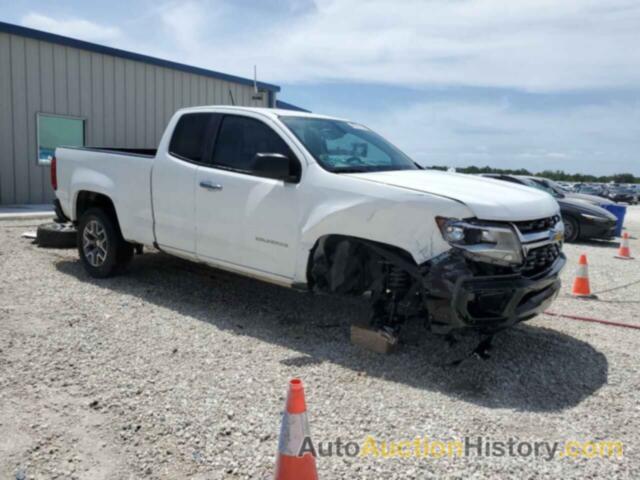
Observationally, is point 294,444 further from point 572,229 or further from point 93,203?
point 572,229

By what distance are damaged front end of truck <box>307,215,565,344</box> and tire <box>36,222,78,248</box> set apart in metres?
5.07

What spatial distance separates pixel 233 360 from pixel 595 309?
425 cm

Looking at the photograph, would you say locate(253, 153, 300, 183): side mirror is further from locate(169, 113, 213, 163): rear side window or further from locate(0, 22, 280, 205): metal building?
locate(0, 22, 280, 205): metal building

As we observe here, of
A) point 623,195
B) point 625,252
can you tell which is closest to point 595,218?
point 625,252

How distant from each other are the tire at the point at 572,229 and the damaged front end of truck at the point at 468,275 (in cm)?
902

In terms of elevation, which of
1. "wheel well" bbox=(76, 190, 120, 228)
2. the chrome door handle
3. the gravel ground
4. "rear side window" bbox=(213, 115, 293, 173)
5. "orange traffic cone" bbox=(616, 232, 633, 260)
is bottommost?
the gravel ground

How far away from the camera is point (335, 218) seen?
445cm

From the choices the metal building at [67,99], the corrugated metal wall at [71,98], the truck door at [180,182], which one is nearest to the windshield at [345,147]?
the truck door at [180,182]

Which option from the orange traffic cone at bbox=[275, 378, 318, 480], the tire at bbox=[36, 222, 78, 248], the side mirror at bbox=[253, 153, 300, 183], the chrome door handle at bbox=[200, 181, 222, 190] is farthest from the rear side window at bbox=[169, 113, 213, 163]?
the orange traffic cone at bbox=[275, 378, 318, 480]

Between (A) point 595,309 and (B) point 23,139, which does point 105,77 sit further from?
(A) point 595,309

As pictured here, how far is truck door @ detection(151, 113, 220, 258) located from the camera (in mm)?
5520

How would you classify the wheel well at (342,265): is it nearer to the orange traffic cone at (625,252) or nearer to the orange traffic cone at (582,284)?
the orange traffic cone at (582,284)

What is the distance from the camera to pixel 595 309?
20.9 ft

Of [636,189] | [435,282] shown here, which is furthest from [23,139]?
[636,189]
